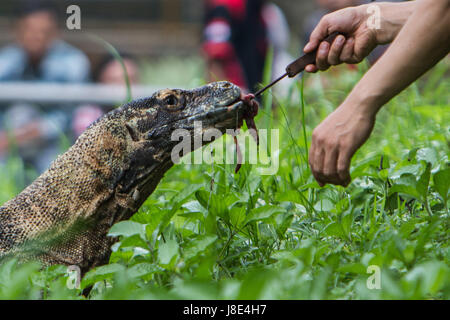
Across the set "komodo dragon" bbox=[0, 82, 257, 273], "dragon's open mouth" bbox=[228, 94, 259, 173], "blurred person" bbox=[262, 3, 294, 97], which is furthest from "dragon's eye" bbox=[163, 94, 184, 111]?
"blurred person" bbox=[262, 3, 294, 97]

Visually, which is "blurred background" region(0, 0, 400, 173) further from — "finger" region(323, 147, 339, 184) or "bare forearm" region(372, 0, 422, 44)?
"finger" region(323, 147, 339, 184)

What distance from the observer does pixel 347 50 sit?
3004mm

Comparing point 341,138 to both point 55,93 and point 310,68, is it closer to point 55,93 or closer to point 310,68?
point 310,68

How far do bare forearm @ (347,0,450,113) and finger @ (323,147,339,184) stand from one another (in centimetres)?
18

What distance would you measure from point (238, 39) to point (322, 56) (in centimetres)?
579

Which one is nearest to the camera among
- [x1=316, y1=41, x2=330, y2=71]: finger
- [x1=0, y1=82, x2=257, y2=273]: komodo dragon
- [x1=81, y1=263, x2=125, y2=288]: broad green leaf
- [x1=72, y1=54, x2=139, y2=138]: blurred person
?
[x1=81, y1=263, x2=125, y2=288]: broad green leaf

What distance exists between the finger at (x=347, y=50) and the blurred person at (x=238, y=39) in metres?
5.08

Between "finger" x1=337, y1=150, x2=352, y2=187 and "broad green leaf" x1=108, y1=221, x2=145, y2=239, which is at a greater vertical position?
"finger" x1=337, y1=150, x2=352, y2=187

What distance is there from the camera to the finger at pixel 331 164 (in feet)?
7.56

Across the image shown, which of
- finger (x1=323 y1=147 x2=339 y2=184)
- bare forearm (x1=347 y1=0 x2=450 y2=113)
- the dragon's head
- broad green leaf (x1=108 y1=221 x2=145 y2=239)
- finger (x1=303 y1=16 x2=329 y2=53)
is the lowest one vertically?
broad green leaf (x1=108 y1=221 x2=145 y2=239)

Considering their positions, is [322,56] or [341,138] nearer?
[341,138]

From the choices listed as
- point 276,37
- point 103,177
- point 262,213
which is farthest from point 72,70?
point 262,213

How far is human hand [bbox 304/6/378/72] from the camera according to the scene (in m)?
2.95
